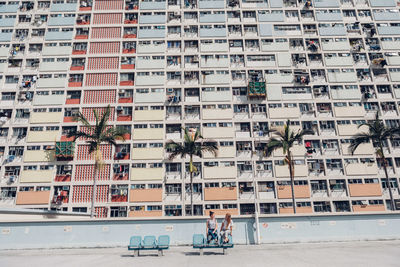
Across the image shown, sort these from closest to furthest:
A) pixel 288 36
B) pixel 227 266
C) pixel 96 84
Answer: pixel 227 266 → pixel 96 84 → pixel 288 36

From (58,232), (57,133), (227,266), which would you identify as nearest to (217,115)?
(57,133)

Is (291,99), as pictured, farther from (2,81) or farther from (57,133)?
(2,81)

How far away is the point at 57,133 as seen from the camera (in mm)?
42344

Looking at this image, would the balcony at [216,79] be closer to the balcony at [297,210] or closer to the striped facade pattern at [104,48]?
the striped facade pattern at [104,48]

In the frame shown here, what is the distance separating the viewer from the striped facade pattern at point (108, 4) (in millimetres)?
50875

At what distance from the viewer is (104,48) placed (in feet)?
157

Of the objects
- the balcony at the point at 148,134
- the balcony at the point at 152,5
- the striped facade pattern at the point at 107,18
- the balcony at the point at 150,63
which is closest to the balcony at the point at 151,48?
the balcony at the point at 150,63

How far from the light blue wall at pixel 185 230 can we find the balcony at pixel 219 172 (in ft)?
67.0

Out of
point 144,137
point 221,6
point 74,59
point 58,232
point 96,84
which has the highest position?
point 221,6

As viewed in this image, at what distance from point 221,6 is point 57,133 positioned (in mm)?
37616

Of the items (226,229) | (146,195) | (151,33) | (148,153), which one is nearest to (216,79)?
(151,33)

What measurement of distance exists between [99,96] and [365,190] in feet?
148

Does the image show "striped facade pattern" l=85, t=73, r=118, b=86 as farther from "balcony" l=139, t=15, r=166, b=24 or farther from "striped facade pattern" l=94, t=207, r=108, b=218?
"striped facade pattern" l=94, t=207, r=108, b=218

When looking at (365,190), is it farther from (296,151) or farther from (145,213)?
(145,213)
